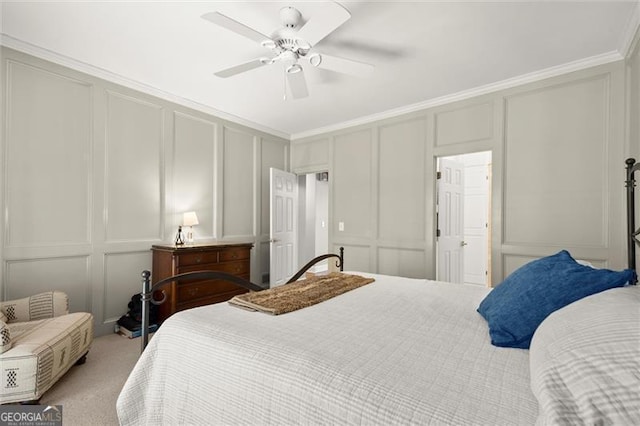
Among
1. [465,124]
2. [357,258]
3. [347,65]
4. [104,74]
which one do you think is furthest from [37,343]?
[465,124]

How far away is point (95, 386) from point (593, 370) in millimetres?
2874

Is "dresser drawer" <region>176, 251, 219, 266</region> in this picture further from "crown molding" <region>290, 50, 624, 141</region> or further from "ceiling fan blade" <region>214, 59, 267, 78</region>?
"crown molding" <region>290, 50, 624, 141</region>

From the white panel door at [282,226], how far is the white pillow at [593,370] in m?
4.22

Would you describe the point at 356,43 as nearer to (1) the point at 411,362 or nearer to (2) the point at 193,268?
(1) the point at 411,362

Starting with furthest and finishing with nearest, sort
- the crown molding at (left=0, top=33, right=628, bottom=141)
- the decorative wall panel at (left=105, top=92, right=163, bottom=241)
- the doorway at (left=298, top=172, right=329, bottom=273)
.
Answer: the doorway at (left=298, top=172, right=329, bottom=273)
the decorative wall panel at (left=105, top=92, right=163, bottom=241)
the crown molding at (left=0, top=33, right=628, bottom=141)

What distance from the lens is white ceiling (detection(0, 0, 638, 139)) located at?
2266mm

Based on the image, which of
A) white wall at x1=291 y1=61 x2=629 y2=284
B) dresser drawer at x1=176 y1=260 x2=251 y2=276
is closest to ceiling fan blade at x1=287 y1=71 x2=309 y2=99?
white wall at x1=291 y1=61 x2=629 y2=284

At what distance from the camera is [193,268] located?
141 inches

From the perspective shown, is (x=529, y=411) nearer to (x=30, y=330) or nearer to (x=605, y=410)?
(x=605, y=410)

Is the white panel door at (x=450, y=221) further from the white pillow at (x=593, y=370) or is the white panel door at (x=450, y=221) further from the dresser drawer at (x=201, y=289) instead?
the white pillow at (x=593, y=370)

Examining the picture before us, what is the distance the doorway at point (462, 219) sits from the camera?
415cm

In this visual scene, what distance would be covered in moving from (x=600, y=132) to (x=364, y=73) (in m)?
2.35

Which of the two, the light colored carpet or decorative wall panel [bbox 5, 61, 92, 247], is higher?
decorative wall panel [bbox 5, 61, 92, 247]

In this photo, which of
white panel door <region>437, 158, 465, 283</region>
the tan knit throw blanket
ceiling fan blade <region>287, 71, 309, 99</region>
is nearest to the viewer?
the tan knit throw blanket
